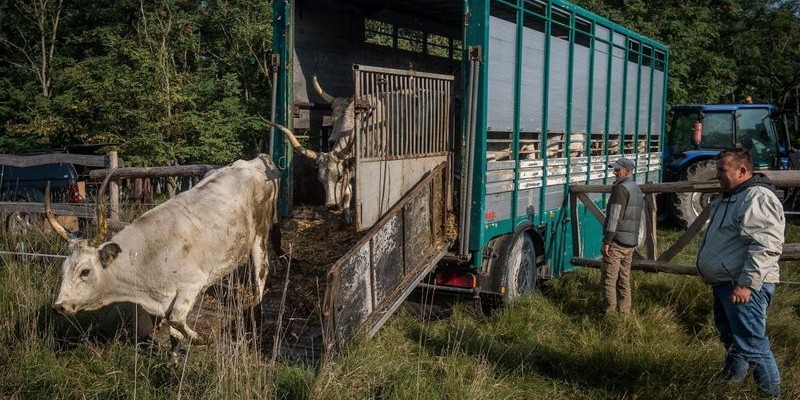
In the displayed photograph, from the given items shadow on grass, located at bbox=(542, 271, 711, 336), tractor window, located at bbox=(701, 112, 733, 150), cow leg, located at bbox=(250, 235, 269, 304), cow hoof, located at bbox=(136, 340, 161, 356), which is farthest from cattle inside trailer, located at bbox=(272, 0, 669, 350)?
tractor window, located at bbox=(701, 112, 733, 150)

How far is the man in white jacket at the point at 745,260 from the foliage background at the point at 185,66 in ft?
35.1

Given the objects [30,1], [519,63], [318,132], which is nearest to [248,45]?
[30,1]

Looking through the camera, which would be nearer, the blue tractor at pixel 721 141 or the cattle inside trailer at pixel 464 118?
the cattle inside trailer at pixel 464 118

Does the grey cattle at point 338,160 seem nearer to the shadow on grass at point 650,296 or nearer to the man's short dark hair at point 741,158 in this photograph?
the shadow on grass at point 650,296

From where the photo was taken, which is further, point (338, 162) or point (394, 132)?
point (338, 162)

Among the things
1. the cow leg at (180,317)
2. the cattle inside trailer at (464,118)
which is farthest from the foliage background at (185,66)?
the cow leg at (180,317)

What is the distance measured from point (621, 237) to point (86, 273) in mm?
4931

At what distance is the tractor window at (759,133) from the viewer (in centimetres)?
1422

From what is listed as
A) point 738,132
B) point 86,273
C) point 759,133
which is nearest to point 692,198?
point 738,132

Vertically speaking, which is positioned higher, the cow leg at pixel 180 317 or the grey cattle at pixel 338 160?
the grey cattle at pixel 338 160

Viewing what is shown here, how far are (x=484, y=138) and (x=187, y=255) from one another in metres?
2.69

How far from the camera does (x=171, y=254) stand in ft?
18.6

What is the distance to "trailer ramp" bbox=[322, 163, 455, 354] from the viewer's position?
5.24m

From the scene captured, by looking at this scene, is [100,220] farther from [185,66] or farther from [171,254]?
[185,66]
